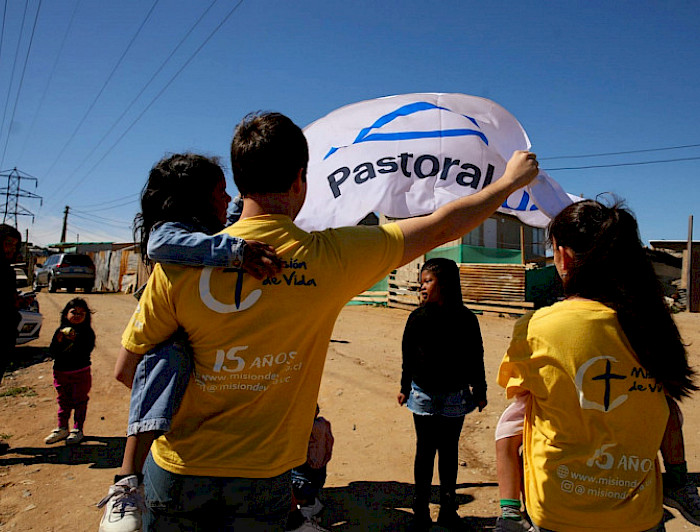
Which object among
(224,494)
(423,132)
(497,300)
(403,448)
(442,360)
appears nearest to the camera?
(224,494)

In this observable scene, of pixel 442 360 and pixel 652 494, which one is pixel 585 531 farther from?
pixel 442 360

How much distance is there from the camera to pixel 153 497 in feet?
5.01

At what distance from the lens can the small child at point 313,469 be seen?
3.13 m

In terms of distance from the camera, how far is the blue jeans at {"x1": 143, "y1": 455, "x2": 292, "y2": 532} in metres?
1.48

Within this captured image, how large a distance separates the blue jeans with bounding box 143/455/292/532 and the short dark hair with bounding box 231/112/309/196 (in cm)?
87

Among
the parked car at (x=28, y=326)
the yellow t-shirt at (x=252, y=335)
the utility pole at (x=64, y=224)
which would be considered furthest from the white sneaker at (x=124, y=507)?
the utility pole at (x=64, y=224)

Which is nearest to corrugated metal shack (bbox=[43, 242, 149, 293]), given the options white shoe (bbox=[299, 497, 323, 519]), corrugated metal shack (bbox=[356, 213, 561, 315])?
corrugated metal shack (bbox=[356, 213, 561, 315])

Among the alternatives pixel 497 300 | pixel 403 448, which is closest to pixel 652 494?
pixel 403 448

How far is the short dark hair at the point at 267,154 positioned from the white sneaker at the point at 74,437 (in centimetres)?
482

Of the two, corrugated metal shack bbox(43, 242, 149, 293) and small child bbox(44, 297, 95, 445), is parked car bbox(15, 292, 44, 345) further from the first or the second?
corrugated metal shack bbox(43, 242, 149, 293)

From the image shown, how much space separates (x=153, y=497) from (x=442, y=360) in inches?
98.2

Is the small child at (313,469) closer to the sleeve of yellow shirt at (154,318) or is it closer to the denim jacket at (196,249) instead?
the sleeve of yellow shirt at (154,318)

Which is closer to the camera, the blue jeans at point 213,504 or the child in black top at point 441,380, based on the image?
the blue jeans at point 213,504

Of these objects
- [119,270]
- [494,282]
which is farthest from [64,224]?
[494,282]
